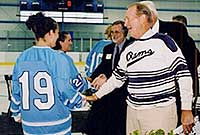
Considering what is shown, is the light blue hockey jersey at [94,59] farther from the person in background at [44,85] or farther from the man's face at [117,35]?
the person in background at [44,85]

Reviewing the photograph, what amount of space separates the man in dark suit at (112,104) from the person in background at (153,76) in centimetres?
69

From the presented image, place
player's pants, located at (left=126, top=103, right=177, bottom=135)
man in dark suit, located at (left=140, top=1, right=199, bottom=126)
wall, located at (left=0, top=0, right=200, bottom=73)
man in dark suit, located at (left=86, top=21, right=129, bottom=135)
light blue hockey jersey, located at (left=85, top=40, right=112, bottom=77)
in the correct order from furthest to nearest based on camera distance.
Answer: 1. wall, located at (left=0, top=0, right=200, bottom=73)
2. light blue hockey jersey, located at (left=85, top=40, right=112, bottom=77)
3. man in dark suit, located at (left=86, top=21, right=129, bottom=135)
4. man in dark suit, located at (left=140, top=1, right=199, bottom=126)
5. player's pants, located at (left=126, top=103, right=177, bottom=135)

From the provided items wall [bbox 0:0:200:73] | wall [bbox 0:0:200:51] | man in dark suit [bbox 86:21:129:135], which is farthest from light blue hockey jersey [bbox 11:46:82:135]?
wall [bbox 0:0:200:51]

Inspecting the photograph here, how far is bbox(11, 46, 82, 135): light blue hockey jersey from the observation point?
7.80 ft

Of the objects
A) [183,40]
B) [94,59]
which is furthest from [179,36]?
[94,59]

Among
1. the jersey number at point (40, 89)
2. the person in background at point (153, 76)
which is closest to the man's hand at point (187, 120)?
the person in background at point (153, 76)

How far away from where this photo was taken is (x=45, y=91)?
2.40 metres

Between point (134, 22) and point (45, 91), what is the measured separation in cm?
53

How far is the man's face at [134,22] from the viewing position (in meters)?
2.41

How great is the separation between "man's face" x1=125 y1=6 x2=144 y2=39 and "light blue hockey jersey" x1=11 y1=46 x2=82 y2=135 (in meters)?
0.34

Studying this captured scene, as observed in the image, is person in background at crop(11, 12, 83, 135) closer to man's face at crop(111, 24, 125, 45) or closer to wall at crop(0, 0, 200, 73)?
man's face at crop(111, 24, 125, 45)

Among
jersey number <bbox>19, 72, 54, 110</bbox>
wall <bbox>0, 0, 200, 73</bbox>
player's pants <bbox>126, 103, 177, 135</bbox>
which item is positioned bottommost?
wall <bbox>0, 0, 200, 73</bbox>

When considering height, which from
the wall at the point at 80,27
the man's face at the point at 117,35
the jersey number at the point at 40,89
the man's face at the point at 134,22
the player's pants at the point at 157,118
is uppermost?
the man's face at the point at 134,22

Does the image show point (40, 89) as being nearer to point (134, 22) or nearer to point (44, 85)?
point (44, 85)
